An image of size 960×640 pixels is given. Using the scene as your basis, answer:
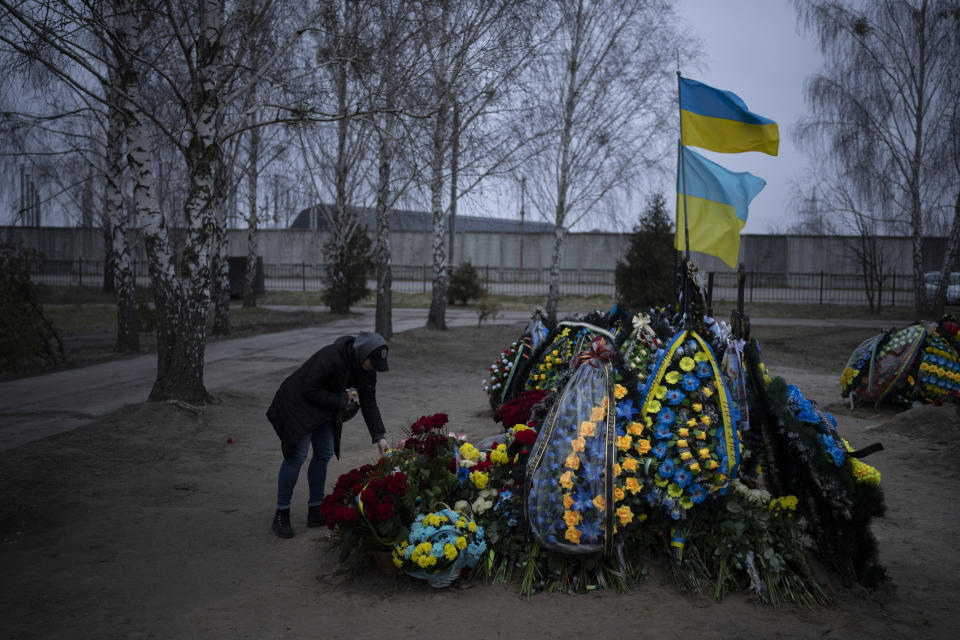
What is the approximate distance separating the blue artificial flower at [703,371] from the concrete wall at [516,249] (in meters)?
34.9

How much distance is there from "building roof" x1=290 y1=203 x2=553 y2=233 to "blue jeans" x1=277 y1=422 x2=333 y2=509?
11872 mm

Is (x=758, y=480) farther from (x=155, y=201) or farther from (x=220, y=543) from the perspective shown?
(x=155, y=201)

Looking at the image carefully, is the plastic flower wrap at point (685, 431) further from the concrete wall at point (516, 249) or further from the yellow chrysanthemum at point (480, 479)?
the concrete wall at point (516, 249)

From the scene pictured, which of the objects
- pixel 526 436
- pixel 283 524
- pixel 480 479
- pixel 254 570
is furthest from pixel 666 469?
pixel 283 524

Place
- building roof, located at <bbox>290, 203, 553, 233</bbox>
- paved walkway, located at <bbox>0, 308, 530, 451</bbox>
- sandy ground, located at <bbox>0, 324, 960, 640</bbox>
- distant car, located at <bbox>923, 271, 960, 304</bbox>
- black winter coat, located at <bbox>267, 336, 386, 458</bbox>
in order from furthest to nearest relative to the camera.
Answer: distant car, located at <bbox>923, 271, 960, 304</bbox>, building roof, located at <bbox>290, 203, 553, 233</bbox>, paved walkway, located at <bbox>0, 308, 530, 451</bbox>, black winter coat, located at <bbox>267, 336, 386, 458</bbox>, sandy ground, located at <bbox>0, 324, 960, 640</bbox>

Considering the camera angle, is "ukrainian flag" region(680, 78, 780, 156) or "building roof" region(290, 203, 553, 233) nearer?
"ukrainian flag" region(680, 78, 780, 156)

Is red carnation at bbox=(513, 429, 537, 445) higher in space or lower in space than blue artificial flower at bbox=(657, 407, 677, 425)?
lower

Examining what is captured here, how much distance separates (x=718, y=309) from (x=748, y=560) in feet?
80.0

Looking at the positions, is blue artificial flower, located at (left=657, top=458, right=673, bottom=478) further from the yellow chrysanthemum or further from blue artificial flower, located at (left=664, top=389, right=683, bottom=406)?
the yellow chrysanthemum

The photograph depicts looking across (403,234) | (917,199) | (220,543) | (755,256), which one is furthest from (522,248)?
(220,543)

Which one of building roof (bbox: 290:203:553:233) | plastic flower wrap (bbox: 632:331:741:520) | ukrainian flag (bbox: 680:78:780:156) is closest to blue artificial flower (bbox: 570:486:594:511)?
plastic flower wrap (bbox: 632:331:741:520)

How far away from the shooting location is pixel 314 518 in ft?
17.4

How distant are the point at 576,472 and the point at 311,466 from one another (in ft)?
7.16

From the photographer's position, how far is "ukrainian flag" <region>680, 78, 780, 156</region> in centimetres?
598
